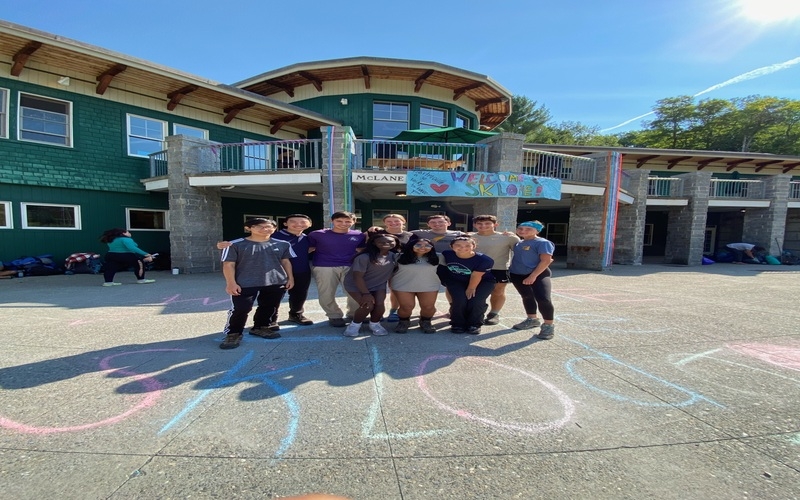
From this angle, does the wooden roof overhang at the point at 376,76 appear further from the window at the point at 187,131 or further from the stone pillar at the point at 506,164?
the stone pillar at the point at 506,164

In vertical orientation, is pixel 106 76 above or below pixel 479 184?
above

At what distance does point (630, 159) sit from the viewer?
756 inches

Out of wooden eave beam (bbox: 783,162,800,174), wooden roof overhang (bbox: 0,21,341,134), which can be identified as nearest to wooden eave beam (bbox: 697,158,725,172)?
wooden eave beam (bbox: 783,162,800,174)

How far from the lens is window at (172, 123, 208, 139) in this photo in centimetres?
1210

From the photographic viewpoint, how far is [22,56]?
9.16 meters

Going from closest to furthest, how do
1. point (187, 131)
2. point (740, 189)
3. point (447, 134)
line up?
point (447, 134) < point (187, 131) < point (740, 189)

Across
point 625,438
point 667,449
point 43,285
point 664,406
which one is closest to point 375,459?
point 625,438

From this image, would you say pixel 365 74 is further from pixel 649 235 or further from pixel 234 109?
pixel 649 235

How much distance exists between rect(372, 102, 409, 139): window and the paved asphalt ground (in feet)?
37.9

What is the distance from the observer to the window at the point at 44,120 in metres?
9.78

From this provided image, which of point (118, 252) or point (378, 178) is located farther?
point (378, 178)

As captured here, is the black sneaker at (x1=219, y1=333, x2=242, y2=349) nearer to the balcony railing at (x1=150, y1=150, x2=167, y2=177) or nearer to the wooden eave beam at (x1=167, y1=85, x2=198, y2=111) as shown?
the balcony railing at (x1=150, y1=150, x2=167, y2=177)

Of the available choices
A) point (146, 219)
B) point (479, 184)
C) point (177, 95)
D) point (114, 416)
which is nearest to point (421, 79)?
point (479, 184)

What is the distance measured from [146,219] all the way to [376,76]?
1029 centimetres
